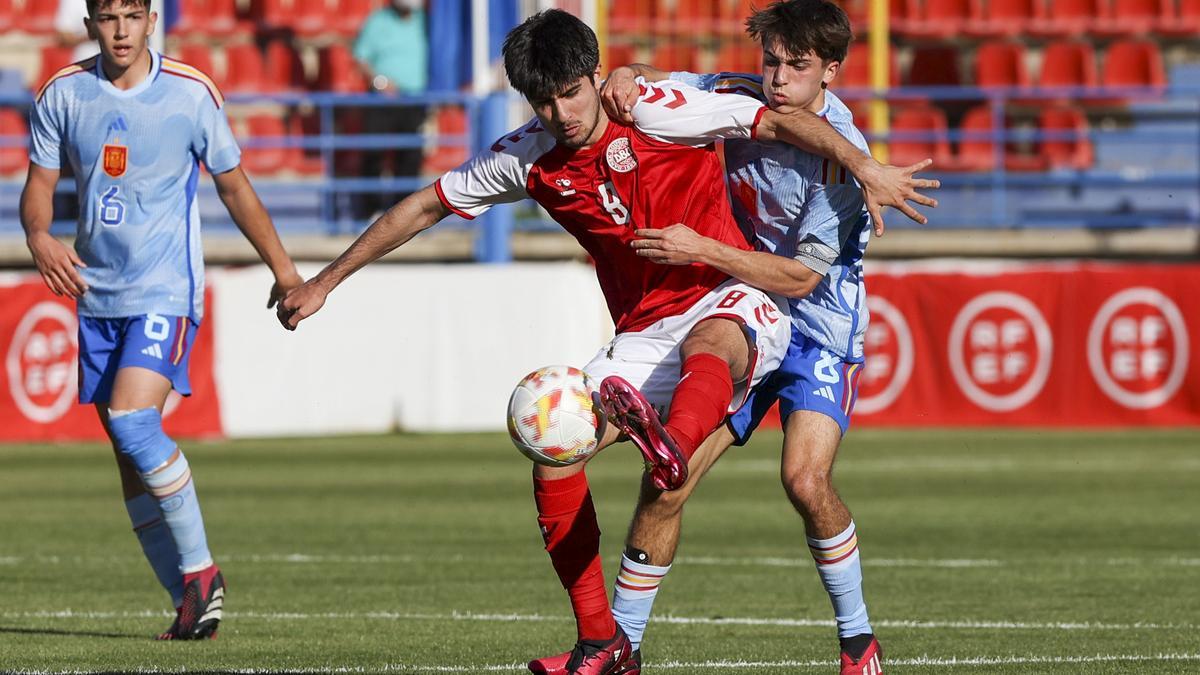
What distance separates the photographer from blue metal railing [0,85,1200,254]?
19.1m

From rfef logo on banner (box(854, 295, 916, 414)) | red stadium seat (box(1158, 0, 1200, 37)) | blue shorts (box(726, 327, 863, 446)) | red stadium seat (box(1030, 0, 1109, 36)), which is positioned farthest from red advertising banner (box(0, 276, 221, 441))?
red stadium seat (box(1158, 0, 1200, 37))

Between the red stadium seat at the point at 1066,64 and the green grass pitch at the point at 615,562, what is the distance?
837 centimetres

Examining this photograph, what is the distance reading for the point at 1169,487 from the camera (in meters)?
13.3

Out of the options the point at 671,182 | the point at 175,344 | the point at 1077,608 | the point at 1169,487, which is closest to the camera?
the point at 671,182

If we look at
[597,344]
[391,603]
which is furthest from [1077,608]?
[597,344]

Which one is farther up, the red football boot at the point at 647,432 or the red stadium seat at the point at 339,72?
the red stadium seat at the point at 339,72

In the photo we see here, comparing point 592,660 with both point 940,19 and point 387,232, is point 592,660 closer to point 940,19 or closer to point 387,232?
point 387,232

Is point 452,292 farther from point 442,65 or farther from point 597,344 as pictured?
point 442,65

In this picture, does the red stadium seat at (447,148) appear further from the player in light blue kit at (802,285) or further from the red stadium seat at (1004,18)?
the player in light blue kit at (802,285)

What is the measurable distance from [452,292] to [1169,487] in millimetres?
6732

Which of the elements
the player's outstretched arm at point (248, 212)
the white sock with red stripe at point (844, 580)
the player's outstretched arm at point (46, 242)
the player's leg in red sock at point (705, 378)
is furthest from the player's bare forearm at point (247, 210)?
the white sock with red stripe at point (844, 580)

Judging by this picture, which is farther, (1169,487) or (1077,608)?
(1169,487)

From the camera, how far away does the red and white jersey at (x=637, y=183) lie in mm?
6020

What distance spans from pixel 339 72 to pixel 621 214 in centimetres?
1775
